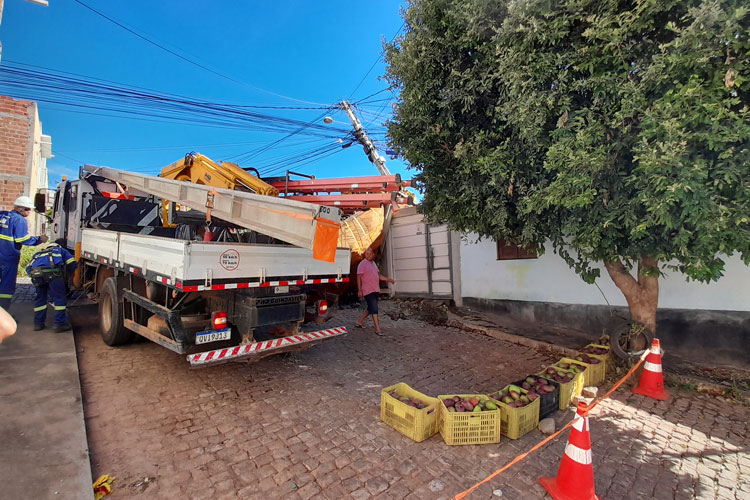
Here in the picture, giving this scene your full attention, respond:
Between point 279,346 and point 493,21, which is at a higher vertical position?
point 493,21

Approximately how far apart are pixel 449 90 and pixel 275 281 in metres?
2.99

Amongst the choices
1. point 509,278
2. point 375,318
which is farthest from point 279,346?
point 509,278

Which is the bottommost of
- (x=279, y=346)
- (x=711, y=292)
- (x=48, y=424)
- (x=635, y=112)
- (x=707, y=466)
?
(x=707, y=466)

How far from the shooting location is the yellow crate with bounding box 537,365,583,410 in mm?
3658

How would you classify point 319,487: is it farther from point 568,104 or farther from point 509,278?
point 509,278

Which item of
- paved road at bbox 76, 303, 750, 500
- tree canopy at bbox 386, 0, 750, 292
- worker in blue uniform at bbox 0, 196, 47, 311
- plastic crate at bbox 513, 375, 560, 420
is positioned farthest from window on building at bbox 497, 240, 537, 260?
worker in blue uniform at bbox 0, 196, 47, 311

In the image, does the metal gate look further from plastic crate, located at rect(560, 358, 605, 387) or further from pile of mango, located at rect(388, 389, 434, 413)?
pile of mango, located at rect(388, 389, 434, 413)

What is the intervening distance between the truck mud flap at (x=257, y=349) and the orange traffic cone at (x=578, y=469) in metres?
2.89

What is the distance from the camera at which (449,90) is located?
3947 millimetres

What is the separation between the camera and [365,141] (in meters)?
15.5

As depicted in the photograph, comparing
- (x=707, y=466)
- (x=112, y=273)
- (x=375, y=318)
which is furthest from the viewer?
(x=375, y=318)

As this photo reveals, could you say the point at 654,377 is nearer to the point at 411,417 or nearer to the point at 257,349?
the point at 411,417

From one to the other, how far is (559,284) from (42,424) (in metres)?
7.43

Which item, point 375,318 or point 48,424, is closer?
point 48,424
